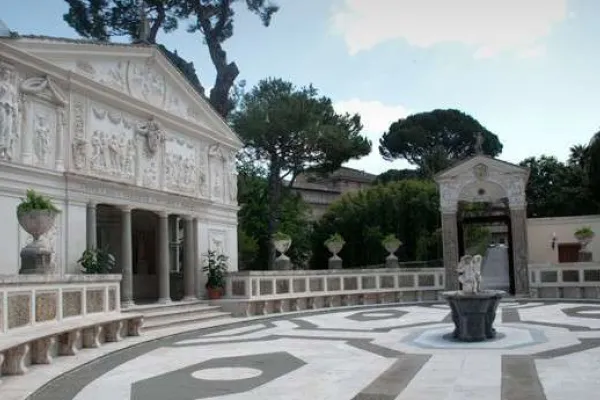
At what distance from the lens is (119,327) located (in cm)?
1499

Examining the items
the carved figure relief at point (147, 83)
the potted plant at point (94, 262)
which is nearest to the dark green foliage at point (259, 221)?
the carved figure relief at point (147, 83)

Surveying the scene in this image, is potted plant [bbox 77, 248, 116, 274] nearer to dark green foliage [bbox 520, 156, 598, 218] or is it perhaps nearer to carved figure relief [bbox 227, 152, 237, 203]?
carved figure relief [bbox 227, 152, 237, 203]

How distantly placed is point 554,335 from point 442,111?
45686 mm

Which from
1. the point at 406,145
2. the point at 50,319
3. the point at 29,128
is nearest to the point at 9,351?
the point at 50,319

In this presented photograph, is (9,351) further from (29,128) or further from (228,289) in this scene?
(228,289)

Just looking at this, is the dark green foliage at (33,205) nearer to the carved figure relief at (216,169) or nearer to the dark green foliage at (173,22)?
the carved figure relief at (216,169)

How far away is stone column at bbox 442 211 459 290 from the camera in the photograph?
27766 mm

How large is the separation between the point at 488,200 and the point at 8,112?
19644mm

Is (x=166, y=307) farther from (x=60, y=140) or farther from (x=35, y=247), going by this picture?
(x=35, y=247)

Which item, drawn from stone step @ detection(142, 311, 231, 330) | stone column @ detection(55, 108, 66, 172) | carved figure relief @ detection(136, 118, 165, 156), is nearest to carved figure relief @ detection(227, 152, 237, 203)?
carved figure relief @ detection(136, 118, 165, 156)

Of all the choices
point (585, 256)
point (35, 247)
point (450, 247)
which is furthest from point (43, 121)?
point (585, 256)

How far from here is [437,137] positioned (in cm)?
5772

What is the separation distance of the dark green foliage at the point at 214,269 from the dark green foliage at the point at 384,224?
1850cm

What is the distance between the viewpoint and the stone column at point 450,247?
27766mm
